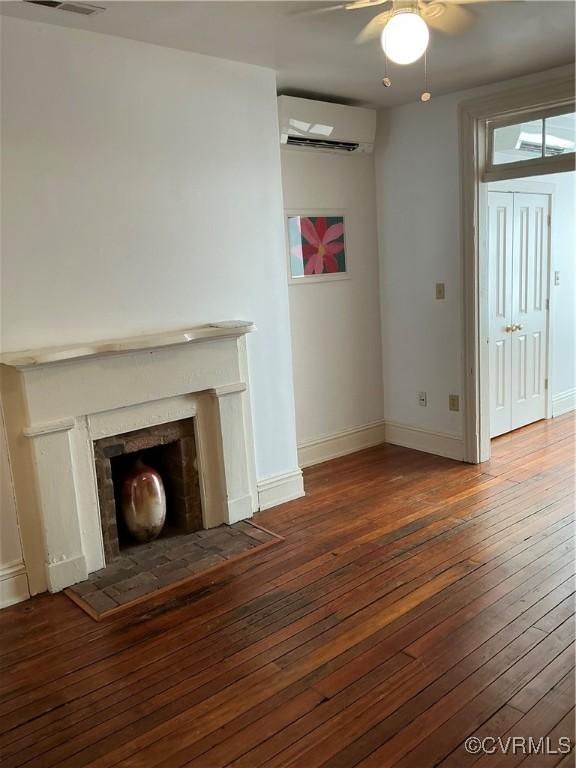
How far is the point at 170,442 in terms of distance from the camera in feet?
11.7

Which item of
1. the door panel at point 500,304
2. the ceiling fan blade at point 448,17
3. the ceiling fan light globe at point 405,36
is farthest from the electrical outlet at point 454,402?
the ceiling fan light globe at point 405,36

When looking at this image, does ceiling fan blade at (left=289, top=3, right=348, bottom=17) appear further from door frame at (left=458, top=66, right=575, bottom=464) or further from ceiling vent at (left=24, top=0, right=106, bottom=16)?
door frame at (left=458, top=66, right=575, bottom=464)

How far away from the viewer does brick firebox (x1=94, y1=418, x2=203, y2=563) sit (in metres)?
3.27

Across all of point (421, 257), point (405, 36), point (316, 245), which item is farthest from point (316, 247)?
point (405, 36)

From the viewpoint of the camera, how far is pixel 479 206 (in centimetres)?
427

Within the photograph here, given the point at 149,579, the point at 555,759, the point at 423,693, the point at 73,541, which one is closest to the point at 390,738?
the point at 423,693

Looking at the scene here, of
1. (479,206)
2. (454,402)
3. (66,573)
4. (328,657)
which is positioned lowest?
(328,657)

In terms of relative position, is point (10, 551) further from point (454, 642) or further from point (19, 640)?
point (454, 642)

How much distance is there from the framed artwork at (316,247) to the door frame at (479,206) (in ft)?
2.89

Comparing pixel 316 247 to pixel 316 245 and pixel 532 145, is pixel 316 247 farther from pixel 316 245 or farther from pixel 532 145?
pixel 532 145

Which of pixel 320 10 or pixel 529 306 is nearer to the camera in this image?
pixel 320 10

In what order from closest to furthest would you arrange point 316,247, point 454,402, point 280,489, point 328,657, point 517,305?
point 328,657 → point 280,489 → point 316,247 → point 454,402 → point 517,305

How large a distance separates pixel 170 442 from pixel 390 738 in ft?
6.52

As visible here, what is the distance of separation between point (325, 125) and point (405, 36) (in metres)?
2.03
